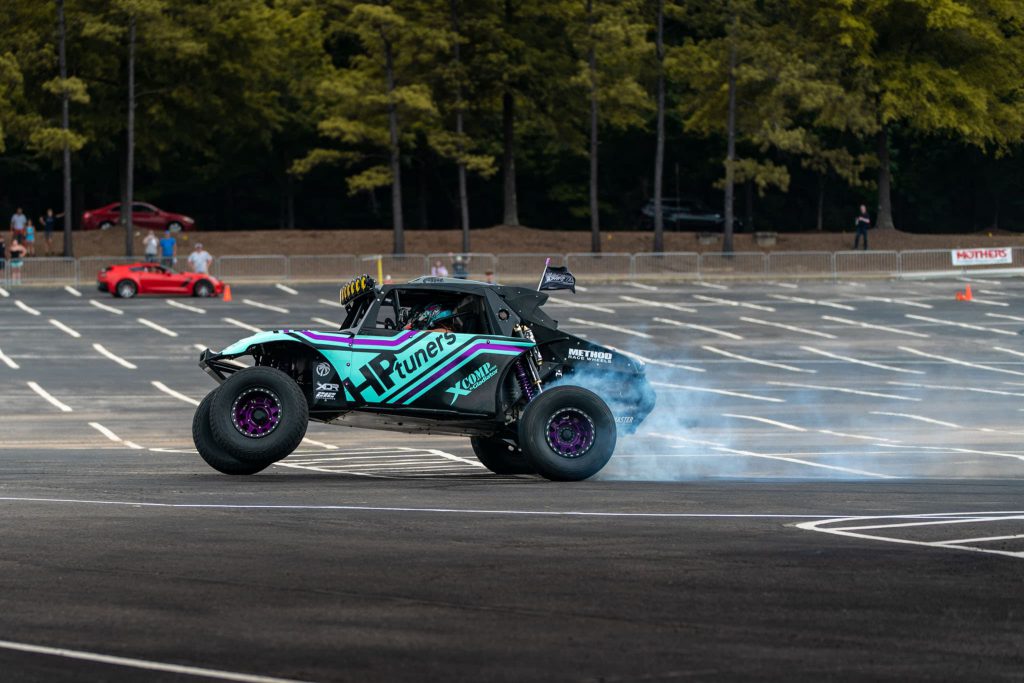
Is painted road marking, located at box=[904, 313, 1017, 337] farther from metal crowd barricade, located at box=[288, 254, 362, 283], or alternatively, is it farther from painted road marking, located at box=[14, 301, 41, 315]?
painted road marking, located at box=[14, 301, 41, 315]

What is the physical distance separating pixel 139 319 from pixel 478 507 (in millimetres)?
32434

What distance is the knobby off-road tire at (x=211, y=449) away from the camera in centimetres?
1527

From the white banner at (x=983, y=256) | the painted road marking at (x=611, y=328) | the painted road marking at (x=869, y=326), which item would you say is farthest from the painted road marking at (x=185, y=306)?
the white banner at (x=983, y=256)

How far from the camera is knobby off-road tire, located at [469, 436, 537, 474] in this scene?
680 inches

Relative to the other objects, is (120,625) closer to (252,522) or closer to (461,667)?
(461,667)

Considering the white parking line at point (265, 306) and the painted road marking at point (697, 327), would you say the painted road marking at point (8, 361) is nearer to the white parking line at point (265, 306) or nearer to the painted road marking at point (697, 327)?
the white parking line at point (265, 306)

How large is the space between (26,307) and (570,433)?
33.5 m

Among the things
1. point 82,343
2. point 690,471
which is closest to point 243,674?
point 690,471

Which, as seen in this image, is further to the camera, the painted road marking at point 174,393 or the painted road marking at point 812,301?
the painted road marking at point 812,301

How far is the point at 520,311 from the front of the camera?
1608 cm

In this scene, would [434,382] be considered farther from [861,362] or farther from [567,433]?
[861,362]

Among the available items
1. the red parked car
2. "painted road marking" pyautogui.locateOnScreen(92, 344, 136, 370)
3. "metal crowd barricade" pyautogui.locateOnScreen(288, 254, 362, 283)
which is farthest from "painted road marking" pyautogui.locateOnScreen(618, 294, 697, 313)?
the red parked car

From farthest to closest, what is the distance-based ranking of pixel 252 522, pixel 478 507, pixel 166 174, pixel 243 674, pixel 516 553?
pixel 166 174 < pixel 478 507 < pixel 252 522 < pixel 516 553 < pixel 243 674

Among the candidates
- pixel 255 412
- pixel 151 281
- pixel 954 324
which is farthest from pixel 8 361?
pixel 954 324
